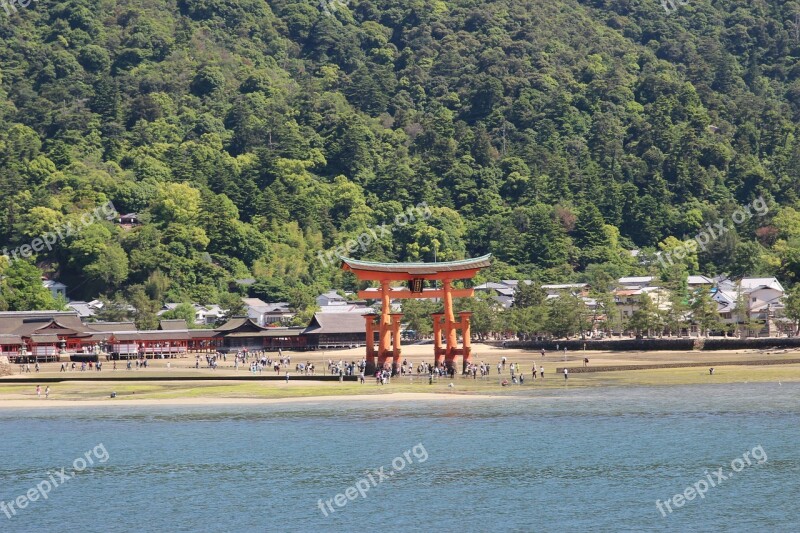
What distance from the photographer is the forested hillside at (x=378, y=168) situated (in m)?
128

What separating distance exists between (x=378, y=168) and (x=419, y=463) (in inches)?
4882

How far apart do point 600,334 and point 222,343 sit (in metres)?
31.6

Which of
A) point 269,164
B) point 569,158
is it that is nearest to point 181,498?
point 269,164

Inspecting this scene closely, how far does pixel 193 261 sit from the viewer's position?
413 feet

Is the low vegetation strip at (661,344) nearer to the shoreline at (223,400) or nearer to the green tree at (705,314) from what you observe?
the green tree at (705,314)

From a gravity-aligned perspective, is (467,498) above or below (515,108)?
below

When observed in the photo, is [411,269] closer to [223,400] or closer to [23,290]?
[223,400]

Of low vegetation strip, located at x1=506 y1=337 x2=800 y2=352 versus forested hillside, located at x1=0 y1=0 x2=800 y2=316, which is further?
forested hillside, located at x1=0 y1=0 x2=800 y2=316

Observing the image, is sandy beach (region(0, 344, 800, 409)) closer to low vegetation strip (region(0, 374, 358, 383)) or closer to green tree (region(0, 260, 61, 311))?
low vegetation strip (region(0, 374, 358, 383))

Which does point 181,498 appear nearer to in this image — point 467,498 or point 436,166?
point 467,498

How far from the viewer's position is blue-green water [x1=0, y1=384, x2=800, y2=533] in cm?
3130

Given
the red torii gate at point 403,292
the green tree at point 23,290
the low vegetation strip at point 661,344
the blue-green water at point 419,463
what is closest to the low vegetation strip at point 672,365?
the red torii gate at point 403,292

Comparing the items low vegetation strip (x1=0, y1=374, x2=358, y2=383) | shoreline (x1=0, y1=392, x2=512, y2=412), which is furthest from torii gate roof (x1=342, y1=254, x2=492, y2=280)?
shoreline (x1=0, y1=392, x2=512, y2=412)

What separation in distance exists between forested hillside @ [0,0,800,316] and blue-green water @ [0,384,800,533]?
54564 mm
